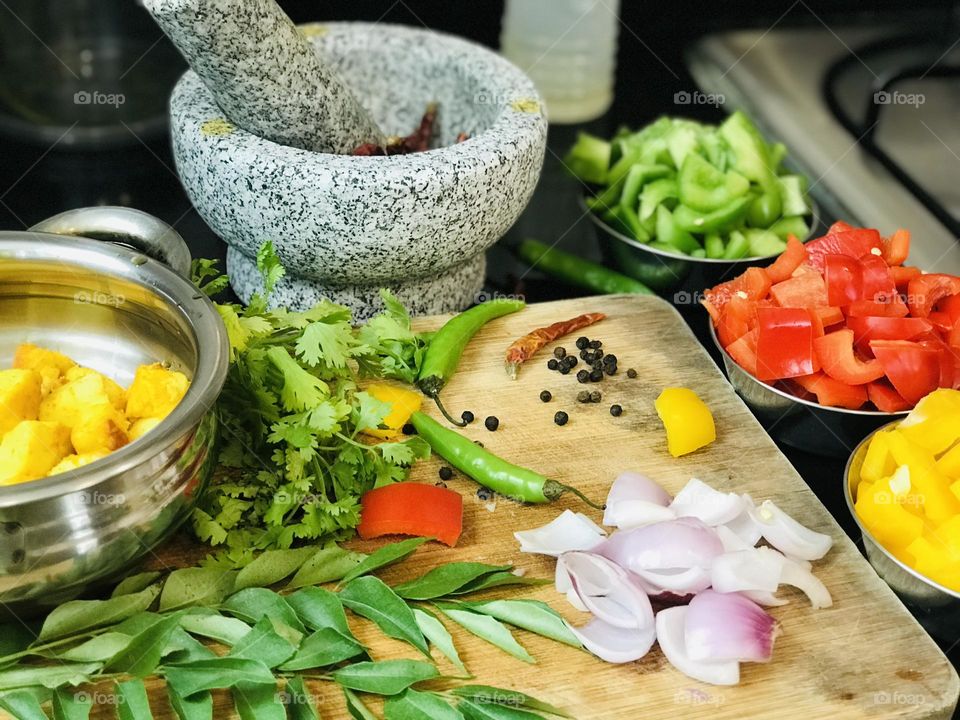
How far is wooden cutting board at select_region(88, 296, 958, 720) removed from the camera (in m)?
1.04

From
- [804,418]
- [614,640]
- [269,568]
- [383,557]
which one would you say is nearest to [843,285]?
[804,418]

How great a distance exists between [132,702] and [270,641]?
5.5 inches

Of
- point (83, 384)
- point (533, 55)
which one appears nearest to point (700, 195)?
point (533, 55)

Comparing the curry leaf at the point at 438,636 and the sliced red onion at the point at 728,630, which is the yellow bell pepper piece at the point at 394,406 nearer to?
the curry leaf at the point at 438,636

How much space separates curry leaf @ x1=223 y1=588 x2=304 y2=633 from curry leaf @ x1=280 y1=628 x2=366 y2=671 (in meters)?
0.04

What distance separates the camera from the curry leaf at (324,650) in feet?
3.39

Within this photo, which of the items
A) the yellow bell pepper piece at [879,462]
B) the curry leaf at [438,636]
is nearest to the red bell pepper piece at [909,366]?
the yellow bell pepper piece at [879,462]

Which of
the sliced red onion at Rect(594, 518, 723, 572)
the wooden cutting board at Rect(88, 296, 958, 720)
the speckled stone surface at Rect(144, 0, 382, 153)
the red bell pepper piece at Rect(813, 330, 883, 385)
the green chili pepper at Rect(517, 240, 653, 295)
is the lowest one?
the green chili pepper at Rect(517, 240, 653, 295)

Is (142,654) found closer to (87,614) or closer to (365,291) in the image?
(87,614)

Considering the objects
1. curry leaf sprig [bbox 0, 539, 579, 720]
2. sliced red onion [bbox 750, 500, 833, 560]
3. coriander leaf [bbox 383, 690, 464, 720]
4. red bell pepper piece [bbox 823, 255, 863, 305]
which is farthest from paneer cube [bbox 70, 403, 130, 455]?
A: red bell pepper piece [bbox 823, 255, 863, 305]

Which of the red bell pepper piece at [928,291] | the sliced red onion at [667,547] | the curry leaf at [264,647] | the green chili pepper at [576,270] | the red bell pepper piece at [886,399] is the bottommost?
the green chili pepper at [576,270]

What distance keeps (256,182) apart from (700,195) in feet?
2.57

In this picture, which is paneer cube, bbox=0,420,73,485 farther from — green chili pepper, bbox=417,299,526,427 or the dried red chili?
the dried red chili

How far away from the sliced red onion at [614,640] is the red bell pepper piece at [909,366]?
0.51 metres
